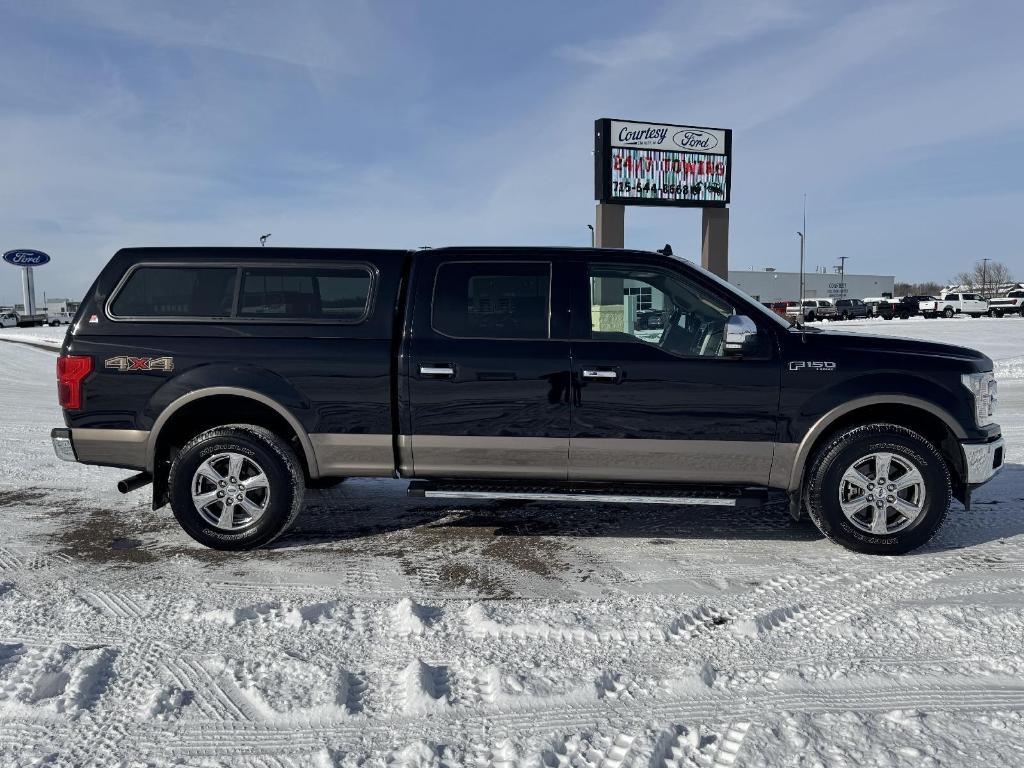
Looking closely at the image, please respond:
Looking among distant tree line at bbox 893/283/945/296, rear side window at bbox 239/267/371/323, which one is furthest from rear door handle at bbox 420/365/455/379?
distant tree line at bbox 893/283/945/296

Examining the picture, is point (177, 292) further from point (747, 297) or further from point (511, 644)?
point (747, 297)

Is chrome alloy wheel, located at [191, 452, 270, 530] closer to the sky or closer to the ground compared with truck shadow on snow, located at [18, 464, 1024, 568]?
closer to the sky

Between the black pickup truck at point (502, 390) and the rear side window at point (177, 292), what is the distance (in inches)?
0.5

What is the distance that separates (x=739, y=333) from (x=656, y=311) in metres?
0.62

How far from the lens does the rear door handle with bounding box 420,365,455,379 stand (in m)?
4.52

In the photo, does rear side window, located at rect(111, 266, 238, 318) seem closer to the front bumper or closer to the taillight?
the taillight

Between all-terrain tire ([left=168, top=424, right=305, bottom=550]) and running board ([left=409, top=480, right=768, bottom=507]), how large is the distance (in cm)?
80

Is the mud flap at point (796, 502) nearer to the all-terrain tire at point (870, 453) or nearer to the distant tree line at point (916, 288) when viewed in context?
the all-terrain tire at point (870, 453)

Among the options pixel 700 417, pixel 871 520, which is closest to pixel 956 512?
pixel 871 520

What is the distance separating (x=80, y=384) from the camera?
463cm

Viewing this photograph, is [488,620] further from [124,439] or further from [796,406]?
[124,439]

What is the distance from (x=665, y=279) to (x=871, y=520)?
1953 millimetres

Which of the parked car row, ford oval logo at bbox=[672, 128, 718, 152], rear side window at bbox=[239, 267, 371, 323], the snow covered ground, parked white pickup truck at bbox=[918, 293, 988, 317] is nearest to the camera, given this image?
the snow covered ground

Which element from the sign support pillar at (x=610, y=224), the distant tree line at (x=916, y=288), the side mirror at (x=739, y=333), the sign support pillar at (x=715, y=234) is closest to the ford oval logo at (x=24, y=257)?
the sign support pillar at (x=610, y=224)
